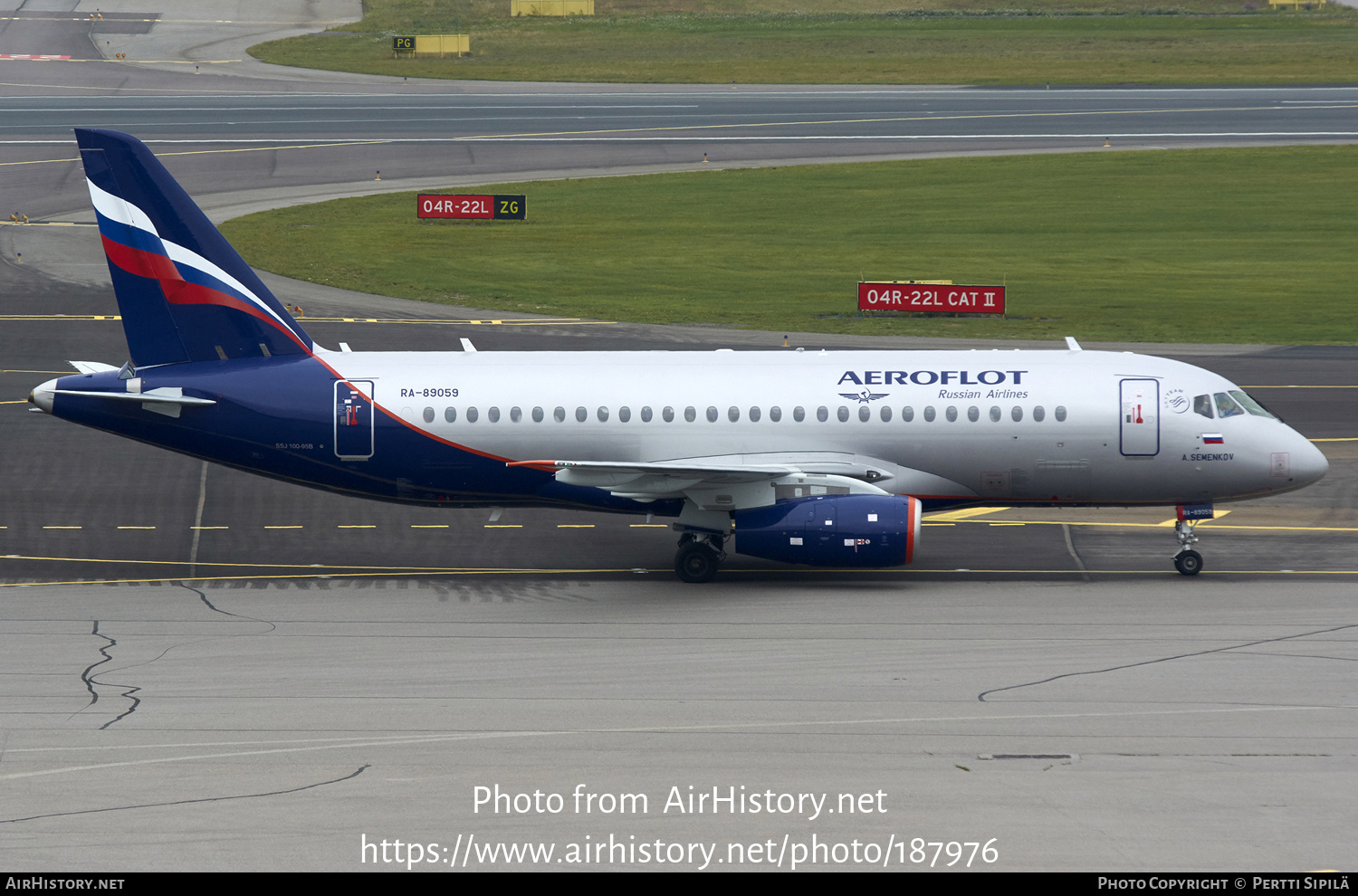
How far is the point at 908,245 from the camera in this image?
212ft

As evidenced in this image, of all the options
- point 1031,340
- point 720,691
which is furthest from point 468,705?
point 1031,340

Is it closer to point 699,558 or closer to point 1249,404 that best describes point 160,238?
point 699,558

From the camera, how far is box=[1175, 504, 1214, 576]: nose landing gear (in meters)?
30.0

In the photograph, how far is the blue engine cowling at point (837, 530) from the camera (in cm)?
2850

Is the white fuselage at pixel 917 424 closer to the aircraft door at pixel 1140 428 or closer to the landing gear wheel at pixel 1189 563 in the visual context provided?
the aircraft door at pixel 1140 428

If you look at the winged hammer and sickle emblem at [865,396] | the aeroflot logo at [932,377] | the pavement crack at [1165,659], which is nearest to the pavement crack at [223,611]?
the winged hammer and sickle emblem at [865,396]

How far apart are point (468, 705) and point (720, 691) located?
13.1ft

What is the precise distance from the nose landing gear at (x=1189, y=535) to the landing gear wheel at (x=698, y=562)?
9.63 metres

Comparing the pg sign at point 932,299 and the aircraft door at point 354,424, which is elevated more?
the pg sign at point 932,299

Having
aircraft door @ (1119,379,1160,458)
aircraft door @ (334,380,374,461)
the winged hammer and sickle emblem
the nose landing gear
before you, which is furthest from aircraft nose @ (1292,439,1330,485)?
aircraft door @ (334,380,374,461)

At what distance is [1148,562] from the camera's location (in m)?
31.2

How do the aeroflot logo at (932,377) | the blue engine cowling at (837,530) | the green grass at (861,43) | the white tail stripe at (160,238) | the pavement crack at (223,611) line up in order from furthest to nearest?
1. the green grass at (861,43)
2. the aeroflot logo at (932,377)
3. the white tail stripe at (160,238)
4. the blue engine cowling at (837,530)
5. the pavement crack at (223,611)

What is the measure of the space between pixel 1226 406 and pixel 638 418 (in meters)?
12.2

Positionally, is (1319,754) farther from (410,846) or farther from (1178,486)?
(410,846)
